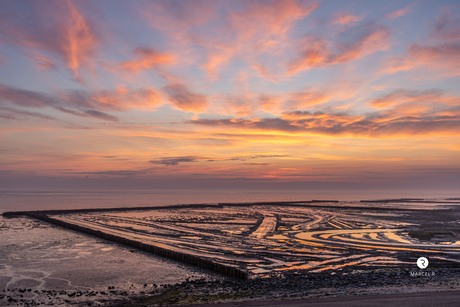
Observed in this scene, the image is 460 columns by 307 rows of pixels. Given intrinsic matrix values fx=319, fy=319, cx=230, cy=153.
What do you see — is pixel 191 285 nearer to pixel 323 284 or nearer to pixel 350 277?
pixel 323 284

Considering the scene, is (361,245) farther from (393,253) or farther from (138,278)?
(138,278)

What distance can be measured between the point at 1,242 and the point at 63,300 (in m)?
24.9

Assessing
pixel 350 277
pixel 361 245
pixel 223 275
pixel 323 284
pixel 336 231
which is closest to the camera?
pixel 323 284

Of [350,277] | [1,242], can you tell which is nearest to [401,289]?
[350,277]

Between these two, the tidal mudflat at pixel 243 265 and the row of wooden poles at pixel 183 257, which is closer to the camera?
the tidal mudflat at pixel 243 265

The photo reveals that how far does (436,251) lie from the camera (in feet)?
93.6

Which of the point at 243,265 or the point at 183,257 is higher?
the point at 183,257

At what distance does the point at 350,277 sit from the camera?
1995cm

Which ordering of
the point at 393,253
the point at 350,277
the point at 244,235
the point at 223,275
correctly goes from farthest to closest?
the point at 244,235
the point at 393,253
the point at 223,275
the point at 350,277

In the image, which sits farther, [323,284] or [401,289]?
[323,284]

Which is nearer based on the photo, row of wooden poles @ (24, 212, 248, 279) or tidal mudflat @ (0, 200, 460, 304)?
tidal mudflat @ (0, 200, 460, 304)

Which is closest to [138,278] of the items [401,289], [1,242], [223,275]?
[223,275]

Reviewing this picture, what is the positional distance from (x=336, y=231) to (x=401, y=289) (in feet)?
84.4

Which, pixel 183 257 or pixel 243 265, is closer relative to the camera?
pixel 243 265
